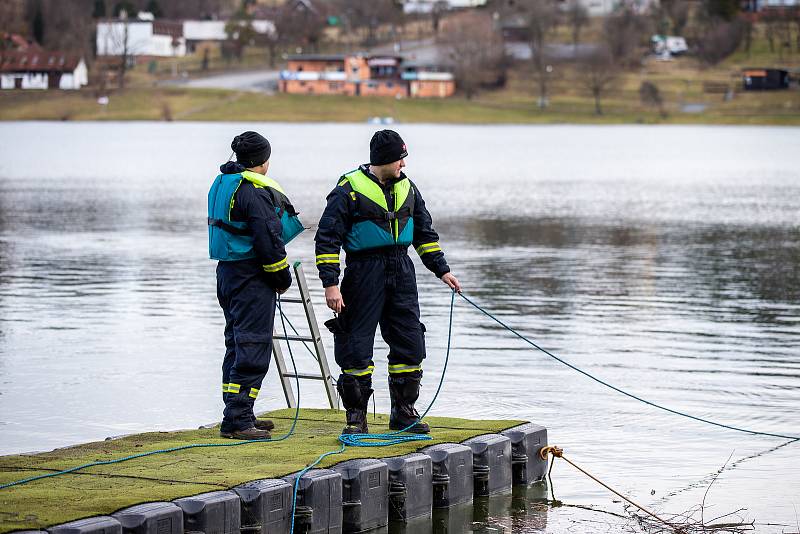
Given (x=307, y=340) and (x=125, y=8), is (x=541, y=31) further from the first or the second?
(x=307, y=340)

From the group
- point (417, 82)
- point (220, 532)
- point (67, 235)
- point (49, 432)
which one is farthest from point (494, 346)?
point (417, 82)

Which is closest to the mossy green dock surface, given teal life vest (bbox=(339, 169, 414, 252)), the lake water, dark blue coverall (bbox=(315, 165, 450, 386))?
dark blue coverall (bbox=(315, 165, 450, 386))

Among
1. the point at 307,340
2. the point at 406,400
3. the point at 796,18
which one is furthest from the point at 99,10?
the point at 406,400

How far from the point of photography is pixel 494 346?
16969mm

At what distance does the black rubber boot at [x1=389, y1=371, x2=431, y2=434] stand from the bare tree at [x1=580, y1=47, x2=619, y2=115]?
127337 mm

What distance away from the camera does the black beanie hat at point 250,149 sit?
965 centimetres

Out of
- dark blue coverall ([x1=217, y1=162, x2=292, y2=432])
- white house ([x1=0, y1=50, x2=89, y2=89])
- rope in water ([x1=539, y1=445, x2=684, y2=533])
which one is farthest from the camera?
white house ([x1=0, y1=50, x2=89, y2=89])

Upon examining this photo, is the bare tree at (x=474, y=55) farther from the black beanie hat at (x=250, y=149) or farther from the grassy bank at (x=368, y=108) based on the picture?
the black beanie hat at (x=250, y=149)

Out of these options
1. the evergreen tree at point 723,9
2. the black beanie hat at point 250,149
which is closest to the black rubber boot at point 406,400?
the black beanie hat at point 250,149

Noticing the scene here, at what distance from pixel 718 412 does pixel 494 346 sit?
4.05 metres

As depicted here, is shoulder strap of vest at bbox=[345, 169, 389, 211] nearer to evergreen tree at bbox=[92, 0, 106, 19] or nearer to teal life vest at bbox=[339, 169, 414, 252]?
A: teal life vest at bbox=[339, 169, 414, 252]

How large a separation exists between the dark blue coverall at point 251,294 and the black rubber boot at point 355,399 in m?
0.57

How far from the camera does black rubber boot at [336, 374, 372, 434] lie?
9797 millimetres

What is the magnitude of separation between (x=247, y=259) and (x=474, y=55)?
5800 inches
